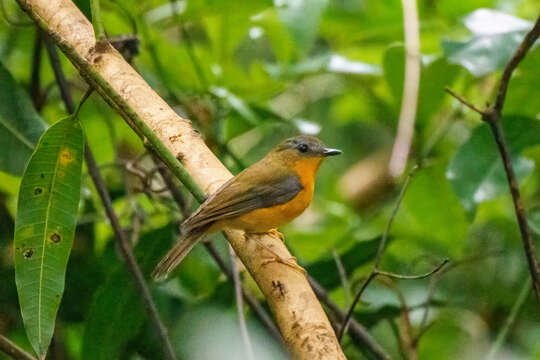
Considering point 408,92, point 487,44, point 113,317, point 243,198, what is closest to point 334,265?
point 243,198

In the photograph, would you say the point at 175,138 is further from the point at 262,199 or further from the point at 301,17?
the point at 301,17

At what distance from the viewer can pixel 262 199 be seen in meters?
2.98

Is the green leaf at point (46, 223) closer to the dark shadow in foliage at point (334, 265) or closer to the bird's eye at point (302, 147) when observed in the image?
the dark shadow in foliage at point (334, 265)

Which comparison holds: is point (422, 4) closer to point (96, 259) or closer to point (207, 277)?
point (207, 277)

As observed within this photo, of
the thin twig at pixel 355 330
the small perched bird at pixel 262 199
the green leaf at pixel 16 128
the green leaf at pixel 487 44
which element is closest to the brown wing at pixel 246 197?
the small perched bird at pixel 262 199

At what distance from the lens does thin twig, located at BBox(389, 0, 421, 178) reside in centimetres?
230

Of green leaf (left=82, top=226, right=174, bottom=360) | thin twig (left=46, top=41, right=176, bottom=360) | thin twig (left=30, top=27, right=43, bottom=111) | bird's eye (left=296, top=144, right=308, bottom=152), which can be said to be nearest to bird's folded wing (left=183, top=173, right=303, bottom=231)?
thin twig (left=46, top=41, right=176, bottom=360)

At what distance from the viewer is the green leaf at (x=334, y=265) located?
3072mm

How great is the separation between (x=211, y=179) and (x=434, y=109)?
63.3 inches

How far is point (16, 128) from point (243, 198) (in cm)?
80

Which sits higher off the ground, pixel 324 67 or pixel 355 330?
pixel 324 67

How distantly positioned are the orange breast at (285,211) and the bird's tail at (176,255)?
6.2 inches

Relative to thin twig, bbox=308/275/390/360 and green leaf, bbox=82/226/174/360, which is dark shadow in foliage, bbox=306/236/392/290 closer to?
thin twig, bbox=308/275/390/360

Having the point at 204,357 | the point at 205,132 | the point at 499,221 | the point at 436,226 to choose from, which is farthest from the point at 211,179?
the point at 499,221
